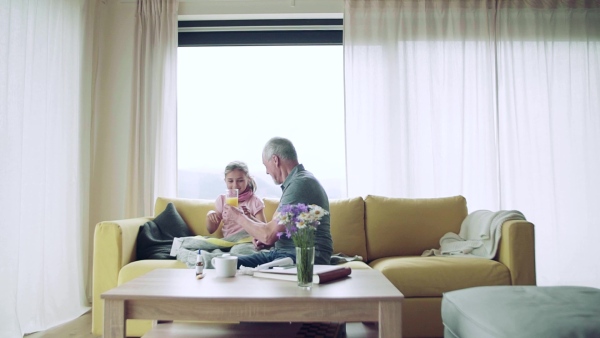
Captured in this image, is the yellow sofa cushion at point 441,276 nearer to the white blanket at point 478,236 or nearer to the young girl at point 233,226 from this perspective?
the white blanket at point 478,236

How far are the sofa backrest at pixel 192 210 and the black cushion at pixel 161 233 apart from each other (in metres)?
0.06

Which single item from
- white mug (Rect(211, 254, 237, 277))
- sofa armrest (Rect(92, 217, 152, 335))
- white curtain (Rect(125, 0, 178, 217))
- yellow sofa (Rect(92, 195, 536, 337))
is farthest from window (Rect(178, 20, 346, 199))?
white mug (Rect(211, 254, 237, 277))

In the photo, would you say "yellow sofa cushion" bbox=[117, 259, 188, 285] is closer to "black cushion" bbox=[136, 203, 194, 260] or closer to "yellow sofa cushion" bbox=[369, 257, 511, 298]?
"black cushion" bbox=[136, 203, 194, 260]

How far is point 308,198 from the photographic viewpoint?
89.2 inches

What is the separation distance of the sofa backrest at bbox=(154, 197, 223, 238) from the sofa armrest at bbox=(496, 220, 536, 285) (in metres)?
1.84

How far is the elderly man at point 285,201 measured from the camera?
2.28 metres

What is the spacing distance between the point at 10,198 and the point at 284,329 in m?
1.80

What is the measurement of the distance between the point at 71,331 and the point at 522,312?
8.41 ft

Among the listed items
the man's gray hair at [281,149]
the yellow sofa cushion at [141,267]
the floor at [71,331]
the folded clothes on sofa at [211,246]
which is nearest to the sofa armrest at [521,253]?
the man's gray hair at [281,149]

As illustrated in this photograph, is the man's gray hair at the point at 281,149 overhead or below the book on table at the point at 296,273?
overhead

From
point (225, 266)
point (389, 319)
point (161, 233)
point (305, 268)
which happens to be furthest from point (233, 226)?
point (389, 319)

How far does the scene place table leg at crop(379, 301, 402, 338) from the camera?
161 centimetres

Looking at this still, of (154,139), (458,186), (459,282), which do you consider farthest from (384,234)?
(154,139)

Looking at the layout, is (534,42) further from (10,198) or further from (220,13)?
(10,198)
